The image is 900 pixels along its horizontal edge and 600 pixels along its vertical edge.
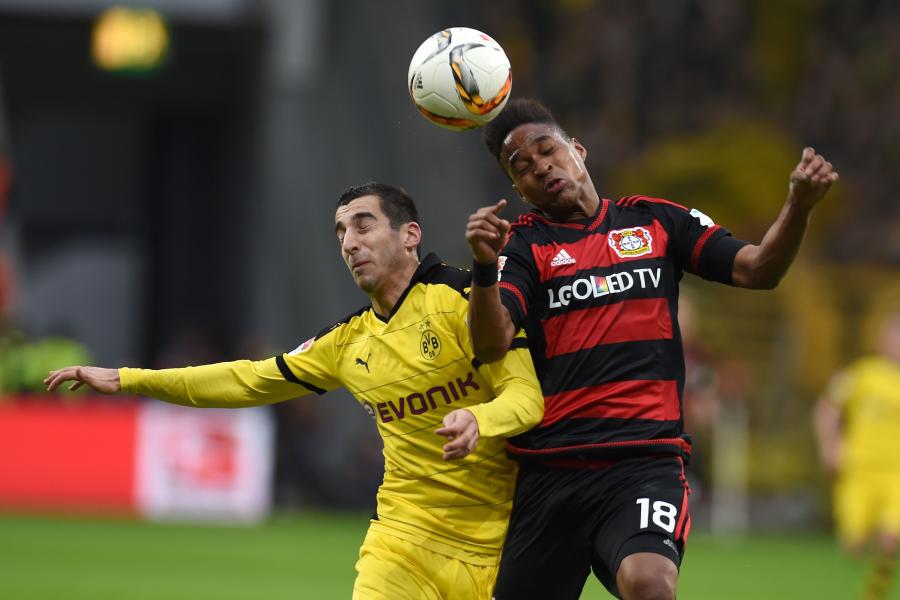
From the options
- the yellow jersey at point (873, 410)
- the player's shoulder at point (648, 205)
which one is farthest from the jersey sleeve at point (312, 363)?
the yellow jersey at point (873, 410)

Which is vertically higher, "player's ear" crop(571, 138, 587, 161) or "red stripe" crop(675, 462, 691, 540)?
"player's ear" crop(571, 138, 587, 161)

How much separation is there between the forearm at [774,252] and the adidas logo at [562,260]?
0.63 metres

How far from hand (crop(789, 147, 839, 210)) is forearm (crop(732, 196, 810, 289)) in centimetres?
7

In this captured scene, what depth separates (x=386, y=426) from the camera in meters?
5.96

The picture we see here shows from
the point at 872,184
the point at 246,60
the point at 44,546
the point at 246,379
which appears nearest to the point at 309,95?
the point at 246,60

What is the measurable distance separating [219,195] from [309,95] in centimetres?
683

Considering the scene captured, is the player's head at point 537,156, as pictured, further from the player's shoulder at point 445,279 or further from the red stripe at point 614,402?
the red stripe at point 614,402

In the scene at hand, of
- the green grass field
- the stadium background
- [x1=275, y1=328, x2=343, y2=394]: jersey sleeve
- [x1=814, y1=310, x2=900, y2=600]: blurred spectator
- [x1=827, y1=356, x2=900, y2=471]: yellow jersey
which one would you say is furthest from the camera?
the stadium background

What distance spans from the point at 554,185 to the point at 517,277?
42cm

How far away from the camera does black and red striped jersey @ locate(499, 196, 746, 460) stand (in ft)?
18.6

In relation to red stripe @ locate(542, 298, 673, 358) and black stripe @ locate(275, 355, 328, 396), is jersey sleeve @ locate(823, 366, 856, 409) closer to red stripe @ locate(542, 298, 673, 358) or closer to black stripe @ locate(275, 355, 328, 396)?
red stripe @ locate(542, 298, 673, 358)

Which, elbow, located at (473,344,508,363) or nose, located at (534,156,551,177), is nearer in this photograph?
elbow, located at (473,344,508,363)

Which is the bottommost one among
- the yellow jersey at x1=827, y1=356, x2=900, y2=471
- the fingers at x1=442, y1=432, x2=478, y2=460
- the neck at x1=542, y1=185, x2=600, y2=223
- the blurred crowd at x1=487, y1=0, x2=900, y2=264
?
the fingers at x1=442, y1=432, x2=478, y2=460

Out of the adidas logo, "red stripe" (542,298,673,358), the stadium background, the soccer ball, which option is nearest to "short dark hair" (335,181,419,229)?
the soccer ball
